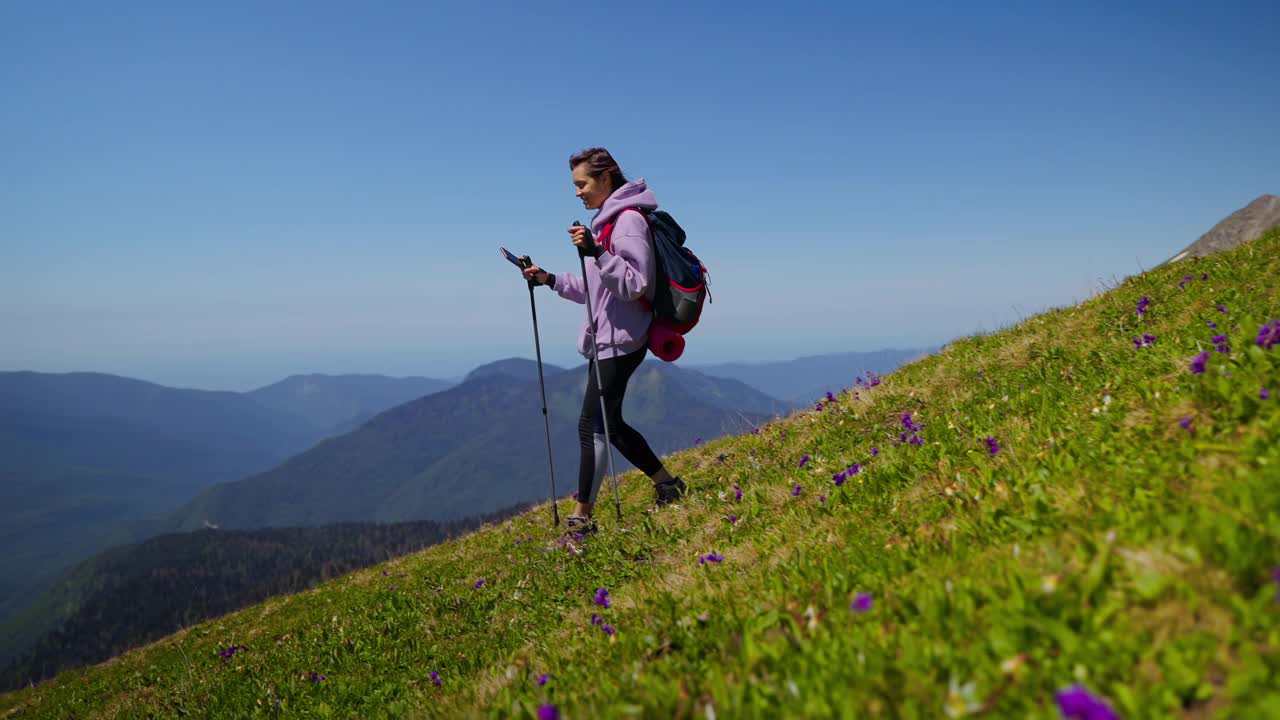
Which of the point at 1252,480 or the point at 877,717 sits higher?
the point at 1252,480

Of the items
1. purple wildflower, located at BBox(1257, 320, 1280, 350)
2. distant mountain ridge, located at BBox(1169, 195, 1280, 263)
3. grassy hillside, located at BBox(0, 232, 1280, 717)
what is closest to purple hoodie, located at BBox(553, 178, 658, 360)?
grassy hillside, located at BBox(0, 232, 1280, 717)

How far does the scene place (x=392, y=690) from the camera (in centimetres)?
624

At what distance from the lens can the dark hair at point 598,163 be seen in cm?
822

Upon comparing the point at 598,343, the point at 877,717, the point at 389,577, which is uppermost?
the point at 598,343

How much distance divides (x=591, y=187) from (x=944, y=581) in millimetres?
6433

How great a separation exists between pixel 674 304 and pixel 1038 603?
18.3 ft

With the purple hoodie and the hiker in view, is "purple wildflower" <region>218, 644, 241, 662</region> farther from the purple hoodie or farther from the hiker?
the purple hoodie

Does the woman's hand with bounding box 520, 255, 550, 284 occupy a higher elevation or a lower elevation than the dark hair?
lower

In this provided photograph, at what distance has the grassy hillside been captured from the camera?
87.4 inches

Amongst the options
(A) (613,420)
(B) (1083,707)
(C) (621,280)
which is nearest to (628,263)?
(C) (621,280)

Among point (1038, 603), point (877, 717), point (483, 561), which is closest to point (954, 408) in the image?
point (1038, 603)

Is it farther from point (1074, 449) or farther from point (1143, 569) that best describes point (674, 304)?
point (1143, 569)

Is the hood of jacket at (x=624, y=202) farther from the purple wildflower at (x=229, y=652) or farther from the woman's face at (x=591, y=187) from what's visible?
the purple wildflower at (x=229, y=652)

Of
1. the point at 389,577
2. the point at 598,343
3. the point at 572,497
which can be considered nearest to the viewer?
the point at 598,343
